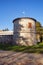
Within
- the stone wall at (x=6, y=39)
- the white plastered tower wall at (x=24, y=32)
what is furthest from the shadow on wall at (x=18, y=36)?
the stone wall at (x=6, y=39)

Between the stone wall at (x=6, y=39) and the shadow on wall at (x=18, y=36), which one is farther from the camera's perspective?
the stone wall at (x=6, y=39)

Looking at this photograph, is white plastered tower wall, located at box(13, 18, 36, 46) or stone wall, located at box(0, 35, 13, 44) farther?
stone wall, located at box(0, 35, 13, 44)

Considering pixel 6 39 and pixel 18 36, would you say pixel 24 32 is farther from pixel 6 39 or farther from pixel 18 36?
pixel 6 39

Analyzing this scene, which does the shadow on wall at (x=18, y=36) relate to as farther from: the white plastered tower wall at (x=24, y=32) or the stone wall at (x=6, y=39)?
the stone wall at (x=6, y=39)

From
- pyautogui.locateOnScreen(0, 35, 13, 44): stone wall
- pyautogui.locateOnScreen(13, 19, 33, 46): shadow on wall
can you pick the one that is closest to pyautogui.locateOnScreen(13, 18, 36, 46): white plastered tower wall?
pyautogui.locateOnScreen(13, 19, 33, 46): shadow on wall

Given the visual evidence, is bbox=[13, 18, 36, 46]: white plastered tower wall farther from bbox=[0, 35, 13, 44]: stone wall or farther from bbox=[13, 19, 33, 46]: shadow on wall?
bbox=[0, 35, 13, 44]: stone wall

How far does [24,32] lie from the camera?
87.2 feet

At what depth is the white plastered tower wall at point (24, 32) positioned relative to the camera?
2636 centimetres

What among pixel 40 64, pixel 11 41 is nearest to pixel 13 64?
pixel 40 64

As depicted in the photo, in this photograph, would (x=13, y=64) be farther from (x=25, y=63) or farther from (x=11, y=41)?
(x=11, y=41)

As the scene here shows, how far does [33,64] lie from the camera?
34.2 feet

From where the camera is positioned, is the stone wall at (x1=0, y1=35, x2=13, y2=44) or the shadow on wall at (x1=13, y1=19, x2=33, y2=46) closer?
the shadow on wall at (x1=13, y1=19, x2=33, y2=46)

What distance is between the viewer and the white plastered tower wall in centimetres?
2636

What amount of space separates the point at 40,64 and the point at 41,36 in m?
23.0
